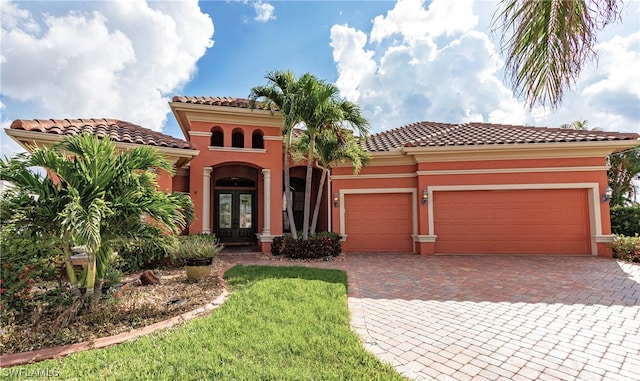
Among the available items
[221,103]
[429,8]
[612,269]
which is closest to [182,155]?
[221,103]

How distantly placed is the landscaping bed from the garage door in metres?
6.97

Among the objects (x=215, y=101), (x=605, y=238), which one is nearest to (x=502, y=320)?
(x=605, y=238)

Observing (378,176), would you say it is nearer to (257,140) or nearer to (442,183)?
(442,183)

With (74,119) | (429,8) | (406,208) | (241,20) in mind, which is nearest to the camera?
(429,8)

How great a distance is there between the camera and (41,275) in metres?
4.67

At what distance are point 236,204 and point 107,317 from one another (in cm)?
1002

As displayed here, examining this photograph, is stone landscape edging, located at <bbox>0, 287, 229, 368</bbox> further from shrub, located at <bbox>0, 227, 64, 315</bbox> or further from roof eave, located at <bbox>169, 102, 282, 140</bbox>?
roof eave, located at <bbox>169, 102, 282, 140</bbox>

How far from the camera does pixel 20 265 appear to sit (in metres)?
4.30

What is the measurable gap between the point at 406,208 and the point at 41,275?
1122cm

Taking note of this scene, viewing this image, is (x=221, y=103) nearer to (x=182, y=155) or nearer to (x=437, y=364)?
(x=182, y=155)

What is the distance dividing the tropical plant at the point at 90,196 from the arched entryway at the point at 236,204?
29.0 ft

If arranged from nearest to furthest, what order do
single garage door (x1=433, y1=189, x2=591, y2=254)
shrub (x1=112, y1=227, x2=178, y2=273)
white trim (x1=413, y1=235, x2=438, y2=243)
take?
shrub (x1=112, y1=227, x2=178, y2=273) < single garage door (x1=433, y1=189, x2=591, y2=254) < white trim (x1=413, y1=235, x2=438, y2=243)

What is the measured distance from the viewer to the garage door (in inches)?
463

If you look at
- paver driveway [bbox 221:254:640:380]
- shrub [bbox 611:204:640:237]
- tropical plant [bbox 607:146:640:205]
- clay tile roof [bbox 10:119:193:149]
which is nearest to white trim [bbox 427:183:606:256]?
paver driveway [bbox 221:254:640:380]
